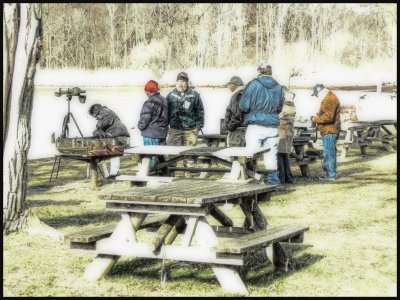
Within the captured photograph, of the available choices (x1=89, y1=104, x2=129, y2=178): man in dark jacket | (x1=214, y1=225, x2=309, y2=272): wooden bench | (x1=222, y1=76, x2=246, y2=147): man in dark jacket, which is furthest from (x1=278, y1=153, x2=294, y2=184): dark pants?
(x1=214, y1=225, x2=309, y2=272): wooden bench

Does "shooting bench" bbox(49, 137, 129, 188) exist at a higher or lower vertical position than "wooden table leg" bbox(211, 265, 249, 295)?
higher

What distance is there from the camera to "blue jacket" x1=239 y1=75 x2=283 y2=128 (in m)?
11.4

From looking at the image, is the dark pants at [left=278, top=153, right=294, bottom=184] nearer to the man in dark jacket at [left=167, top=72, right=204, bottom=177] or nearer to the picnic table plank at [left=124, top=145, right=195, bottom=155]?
the man in dark jacket at [left=167, top=72, right=204, bottom=177]

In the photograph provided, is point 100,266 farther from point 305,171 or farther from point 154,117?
point 305,171

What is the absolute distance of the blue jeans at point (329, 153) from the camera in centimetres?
1373

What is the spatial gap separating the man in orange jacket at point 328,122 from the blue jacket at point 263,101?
220 centimetres

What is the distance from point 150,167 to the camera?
11.3 metres

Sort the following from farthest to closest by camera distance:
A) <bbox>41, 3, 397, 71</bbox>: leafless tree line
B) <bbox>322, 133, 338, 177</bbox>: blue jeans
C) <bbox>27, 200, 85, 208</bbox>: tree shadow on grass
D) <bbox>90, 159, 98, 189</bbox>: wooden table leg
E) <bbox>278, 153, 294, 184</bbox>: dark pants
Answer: <bbox>41, 3, 397, 71</bbox>: leafless tree line < <bbox>322, 133, 338, 177</bbox>: blue jeans < <bbox>278, 153, 294, 184</bbox>: dark pants < <bbox>90, 159, 98, 189</bbox>: wooden table leg < <bbox>27, 200, 85, 208</bbox>: tree shadow on grass

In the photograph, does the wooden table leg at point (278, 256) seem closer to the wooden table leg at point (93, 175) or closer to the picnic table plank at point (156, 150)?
the picnic table plank at point (156, 150)

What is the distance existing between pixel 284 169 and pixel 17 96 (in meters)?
5.77

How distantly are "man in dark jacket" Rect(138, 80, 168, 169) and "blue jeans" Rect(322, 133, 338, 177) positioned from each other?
2675mm

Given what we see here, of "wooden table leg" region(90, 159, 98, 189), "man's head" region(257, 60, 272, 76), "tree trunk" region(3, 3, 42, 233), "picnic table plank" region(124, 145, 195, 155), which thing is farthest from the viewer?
"wooden table leg" region(90, 159, 98, 189)

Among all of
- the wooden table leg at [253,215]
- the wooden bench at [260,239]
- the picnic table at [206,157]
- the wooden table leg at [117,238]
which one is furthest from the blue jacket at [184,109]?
the wooden table leg at [117,238]

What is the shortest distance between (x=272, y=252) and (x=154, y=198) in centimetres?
133
